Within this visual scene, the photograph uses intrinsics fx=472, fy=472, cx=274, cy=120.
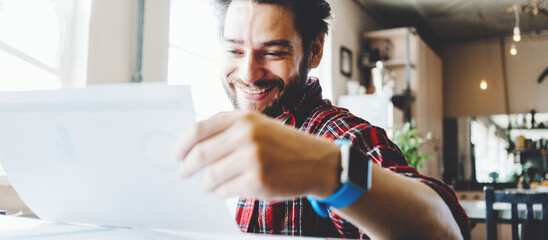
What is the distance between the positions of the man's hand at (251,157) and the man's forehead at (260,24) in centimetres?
57

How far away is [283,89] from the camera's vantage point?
1.08 metres

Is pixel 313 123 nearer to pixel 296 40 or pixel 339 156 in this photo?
pixel 296 40

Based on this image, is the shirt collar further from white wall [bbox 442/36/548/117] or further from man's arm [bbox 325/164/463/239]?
white wall [bbox 442/36/548/117]

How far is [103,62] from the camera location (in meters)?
2.31

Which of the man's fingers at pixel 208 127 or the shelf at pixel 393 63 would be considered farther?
the shelf at pixel 393 63

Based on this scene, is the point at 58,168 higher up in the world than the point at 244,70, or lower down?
lower down

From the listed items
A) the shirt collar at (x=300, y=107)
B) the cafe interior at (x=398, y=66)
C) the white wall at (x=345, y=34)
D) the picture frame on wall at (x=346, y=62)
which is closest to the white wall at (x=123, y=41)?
the cafe interior at (x=398, y=66)

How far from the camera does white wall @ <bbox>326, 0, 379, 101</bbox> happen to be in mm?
4773

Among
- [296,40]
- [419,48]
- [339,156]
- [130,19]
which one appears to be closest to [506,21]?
[419,48]

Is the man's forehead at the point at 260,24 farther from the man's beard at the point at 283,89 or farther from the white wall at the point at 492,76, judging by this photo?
the white wall at the point at 492,76

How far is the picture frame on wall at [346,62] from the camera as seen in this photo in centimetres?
498

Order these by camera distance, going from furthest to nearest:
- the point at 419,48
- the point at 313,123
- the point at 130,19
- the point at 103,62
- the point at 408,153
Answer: the point at 419,48 → the point at 408,153 → the point at 130,19 → the point at 103,62 → the point at 313,123

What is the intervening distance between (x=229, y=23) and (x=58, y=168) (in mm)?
565

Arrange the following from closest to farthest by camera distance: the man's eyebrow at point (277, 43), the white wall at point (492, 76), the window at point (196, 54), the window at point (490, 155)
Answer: the man's eyebrow at point (277, 43) < the window at point (196, 54) < the window at point (490, 155) < the white wall at point (492, 76)
